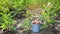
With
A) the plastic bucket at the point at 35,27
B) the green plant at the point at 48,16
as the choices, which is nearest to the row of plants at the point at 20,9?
the green plant at the point at 48,16

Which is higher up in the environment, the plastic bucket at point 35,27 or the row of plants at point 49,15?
the row of plants at point 49,15

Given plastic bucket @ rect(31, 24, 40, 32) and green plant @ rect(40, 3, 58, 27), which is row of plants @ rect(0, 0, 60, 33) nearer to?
green plant @ rect(40, 3, 58, 27)

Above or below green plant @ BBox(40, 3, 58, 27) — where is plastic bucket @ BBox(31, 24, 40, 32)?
below

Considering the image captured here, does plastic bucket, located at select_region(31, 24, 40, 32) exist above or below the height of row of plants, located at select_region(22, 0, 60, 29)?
below

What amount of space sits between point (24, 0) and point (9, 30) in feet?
2.92

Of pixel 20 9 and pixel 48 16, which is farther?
pixel 20 9

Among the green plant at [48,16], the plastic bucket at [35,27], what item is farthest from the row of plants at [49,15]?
the plastic bucket at [35,27]

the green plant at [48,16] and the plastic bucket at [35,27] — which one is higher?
the green plant at [48,16]

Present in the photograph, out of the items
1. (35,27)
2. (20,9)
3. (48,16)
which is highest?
(20,9)

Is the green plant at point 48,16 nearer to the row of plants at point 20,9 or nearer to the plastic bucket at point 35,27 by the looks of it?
the row of plants at point 20,9

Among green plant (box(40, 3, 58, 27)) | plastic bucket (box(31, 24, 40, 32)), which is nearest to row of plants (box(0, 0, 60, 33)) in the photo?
green plant (box(40, 3, 58, 27))

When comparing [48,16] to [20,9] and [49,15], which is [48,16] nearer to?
[49,15]

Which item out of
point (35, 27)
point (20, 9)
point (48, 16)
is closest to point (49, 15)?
point (48, 16)

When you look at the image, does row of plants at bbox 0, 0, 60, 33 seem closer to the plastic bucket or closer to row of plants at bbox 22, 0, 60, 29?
row of plants at bbox 22, 0, 60, 29
